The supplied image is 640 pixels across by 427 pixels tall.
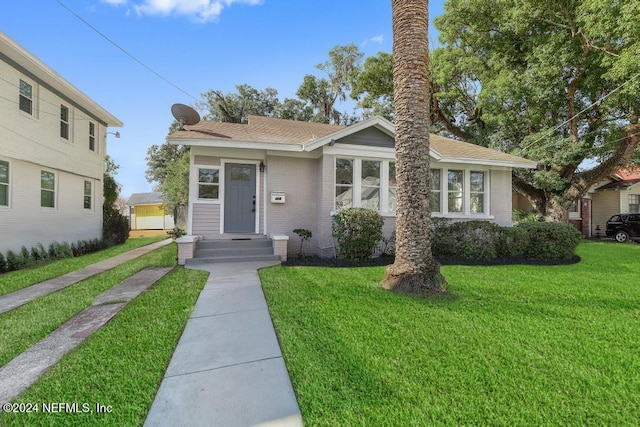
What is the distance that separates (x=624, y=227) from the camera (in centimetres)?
1583

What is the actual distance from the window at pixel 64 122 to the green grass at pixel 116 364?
31.0ft

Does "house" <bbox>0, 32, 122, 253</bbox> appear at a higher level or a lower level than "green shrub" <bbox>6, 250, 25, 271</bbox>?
higher

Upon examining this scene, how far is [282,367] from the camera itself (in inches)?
110

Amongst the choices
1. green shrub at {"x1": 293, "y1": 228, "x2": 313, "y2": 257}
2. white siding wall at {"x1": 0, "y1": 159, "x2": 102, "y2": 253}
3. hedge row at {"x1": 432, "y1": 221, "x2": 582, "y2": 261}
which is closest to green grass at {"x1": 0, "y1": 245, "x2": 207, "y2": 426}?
green shrub at {"x1": 293, "y1": 228, "x2": 313, "y2": 257}

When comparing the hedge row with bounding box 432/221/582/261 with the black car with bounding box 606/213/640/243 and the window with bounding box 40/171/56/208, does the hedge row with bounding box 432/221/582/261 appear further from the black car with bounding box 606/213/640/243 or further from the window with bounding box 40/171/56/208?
the window with bounding box 40/171/56/208

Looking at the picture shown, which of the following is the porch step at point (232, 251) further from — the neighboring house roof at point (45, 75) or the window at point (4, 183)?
the neighboring house roof at point (45, 75)

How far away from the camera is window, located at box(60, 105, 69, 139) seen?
1089cm

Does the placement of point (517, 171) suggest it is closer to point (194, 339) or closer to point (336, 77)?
point (336, 77)

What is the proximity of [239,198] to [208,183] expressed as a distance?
1035mm

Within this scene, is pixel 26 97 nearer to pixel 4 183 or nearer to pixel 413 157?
pixel 4 183

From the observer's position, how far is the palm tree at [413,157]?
5.18m

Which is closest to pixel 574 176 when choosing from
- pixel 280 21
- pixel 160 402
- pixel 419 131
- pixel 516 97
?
pixel 516 97

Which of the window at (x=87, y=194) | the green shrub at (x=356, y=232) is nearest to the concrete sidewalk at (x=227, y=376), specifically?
the green shrub at (x=356, y=232)

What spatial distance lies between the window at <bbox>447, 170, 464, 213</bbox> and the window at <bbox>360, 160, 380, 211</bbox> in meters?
3.15
